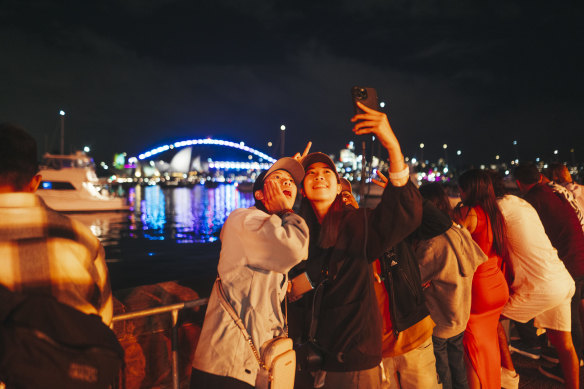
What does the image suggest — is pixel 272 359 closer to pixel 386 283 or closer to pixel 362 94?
pixel 386 283

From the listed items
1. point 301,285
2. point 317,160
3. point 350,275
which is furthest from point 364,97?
point 301,285

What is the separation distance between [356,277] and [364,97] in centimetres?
111

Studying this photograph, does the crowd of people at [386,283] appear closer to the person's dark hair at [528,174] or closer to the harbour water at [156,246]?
the person's dark hair at [528,174]

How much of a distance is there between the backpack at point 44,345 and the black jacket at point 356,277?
1.29m

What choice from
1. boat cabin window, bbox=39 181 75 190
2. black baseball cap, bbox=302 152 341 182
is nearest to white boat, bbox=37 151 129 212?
boat cabin window, bbox=39 181 75 190

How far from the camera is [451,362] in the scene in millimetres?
2930

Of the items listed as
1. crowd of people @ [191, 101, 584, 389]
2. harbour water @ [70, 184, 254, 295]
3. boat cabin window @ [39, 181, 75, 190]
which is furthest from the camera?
boat cabin window @ [39, 181, 75, 190]

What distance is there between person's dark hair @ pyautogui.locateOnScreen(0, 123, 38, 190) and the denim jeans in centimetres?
297

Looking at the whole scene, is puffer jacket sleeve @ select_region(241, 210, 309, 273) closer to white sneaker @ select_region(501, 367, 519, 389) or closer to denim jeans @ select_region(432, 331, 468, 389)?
denim jeans @ select_region(432, 331, 468, 389)

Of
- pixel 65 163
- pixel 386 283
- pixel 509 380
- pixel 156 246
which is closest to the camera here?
→ pixel 386 283

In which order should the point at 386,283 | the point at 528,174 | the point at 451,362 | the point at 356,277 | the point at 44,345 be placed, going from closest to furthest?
the point at 44,345, the point at 356,277, the point at 386,283, the point at 451,362, the point at 528,174

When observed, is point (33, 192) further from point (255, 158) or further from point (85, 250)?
point (255, 158)

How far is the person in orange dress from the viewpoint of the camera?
9.71 ft

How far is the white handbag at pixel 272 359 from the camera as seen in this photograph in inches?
72.9
